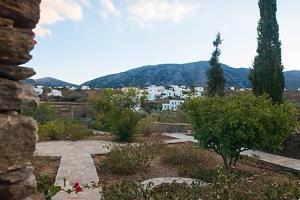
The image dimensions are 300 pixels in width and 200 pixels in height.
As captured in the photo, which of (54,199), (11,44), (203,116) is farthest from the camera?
(203,116)

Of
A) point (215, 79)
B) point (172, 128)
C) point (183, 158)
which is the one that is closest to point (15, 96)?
point (183, 158)

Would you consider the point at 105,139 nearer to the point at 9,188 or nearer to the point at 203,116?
the point at 203,116

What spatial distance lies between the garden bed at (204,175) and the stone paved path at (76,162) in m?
0.28

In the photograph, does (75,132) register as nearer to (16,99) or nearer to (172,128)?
(172,128)

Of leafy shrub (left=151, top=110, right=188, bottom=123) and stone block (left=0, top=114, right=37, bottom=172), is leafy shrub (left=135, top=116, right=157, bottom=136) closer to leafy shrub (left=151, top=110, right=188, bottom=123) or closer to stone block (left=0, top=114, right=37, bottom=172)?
leafy shrub (left=151, top=110, right=188, bottom=123)

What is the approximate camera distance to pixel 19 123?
2875 mm

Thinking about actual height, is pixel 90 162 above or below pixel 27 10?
below

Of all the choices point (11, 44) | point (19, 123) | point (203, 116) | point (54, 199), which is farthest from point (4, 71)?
point (203, 116)

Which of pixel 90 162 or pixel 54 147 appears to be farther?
pixel 54 147

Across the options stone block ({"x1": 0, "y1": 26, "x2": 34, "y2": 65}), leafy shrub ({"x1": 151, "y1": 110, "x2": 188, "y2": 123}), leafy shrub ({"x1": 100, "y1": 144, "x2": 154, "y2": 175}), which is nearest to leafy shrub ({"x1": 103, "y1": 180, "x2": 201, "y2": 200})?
leafy shrub ({"x1": 100, "y1": 144, "x2": 154, "y2": 175})

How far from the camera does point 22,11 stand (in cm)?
291

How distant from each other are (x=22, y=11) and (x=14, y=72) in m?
0.44

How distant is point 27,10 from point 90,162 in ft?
30.9

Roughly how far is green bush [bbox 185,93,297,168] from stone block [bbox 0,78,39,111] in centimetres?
694
